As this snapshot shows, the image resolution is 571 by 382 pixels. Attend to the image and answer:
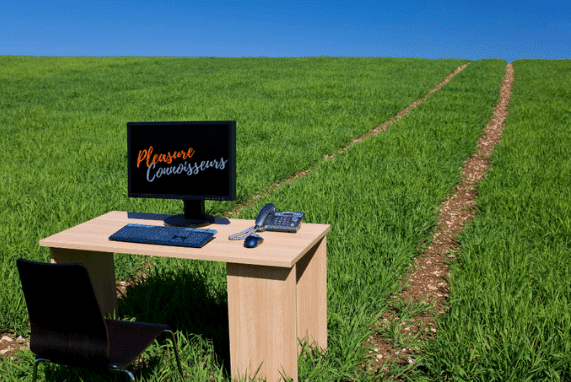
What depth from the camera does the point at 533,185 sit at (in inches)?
276

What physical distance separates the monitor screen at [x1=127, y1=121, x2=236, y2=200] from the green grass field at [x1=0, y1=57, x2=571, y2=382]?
98cm

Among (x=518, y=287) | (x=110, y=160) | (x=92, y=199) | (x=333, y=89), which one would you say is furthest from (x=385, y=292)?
(x=333, y=89)

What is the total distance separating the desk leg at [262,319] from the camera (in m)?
2.45

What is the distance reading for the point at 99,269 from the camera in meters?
3.22

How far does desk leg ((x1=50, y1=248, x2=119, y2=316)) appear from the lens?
292 cm

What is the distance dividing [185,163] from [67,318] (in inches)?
53.2

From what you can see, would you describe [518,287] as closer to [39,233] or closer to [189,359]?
[189,359]

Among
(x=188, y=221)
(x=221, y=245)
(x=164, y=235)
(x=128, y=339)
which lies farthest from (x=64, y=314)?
(x=188, y=221)

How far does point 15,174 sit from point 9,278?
4.59 meters

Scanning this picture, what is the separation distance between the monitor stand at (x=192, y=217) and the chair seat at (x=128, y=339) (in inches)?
31.4

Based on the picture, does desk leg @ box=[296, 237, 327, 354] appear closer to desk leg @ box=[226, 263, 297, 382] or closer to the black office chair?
desk leg @ box=[226, 263, 297, 382]

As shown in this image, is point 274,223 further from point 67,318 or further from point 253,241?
point 67,318

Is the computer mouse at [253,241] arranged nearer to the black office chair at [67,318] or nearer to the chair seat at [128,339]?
the chair seat at [128,339]

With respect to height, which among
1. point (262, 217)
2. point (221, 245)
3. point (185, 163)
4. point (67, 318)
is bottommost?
point (67, 318)
